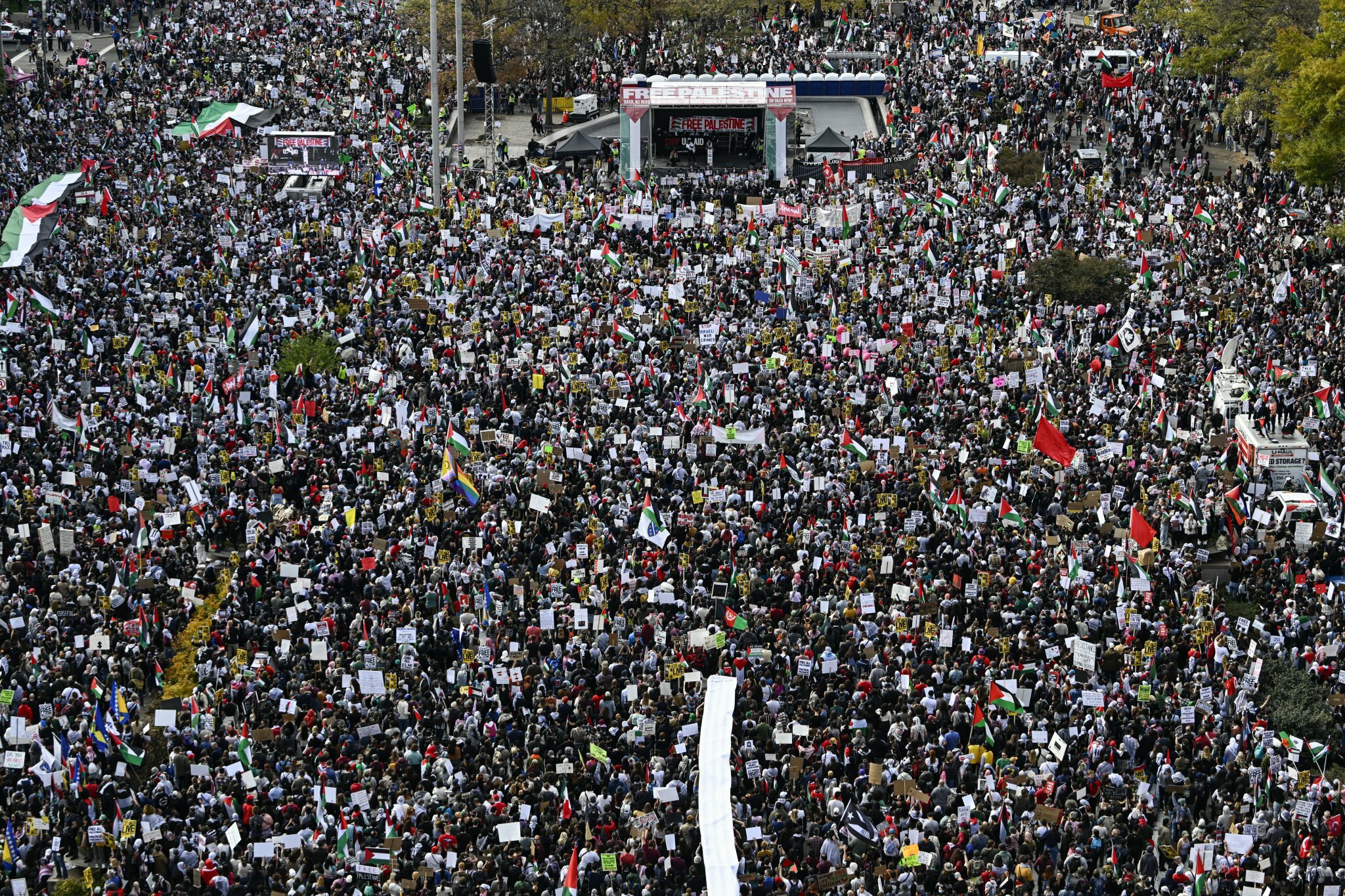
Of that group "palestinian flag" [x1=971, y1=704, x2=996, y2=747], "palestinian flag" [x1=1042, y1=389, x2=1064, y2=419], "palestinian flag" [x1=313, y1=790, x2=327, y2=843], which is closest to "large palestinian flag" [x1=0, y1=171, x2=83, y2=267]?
"palestinian flag" [x1=313, y1=790, x2=327, y2=843]

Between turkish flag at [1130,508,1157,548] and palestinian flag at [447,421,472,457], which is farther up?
palestinian flag at [447,421,472,457]

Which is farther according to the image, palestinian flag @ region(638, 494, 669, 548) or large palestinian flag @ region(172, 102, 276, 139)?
large palestinian flag @ region(172, 102, 276, 139)

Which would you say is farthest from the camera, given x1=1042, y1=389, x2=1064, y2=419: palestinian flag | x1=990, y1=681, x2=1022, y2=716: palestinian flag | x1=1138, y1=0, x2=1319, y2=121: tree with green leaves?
x1=1138, y1=0, x2=1319, y2=121: tree with green leaves

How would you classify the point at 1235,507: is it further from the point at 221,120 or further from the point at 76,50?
the point at 76,50

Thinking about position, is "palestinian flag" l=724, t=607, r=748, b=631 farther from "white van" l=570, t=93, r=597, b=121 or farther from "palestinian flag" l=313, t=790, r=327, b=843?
"white van" l=570, t=93, r=597, b=121

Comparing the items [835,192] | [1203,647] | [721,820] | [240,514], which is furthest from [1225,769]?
[835,192]

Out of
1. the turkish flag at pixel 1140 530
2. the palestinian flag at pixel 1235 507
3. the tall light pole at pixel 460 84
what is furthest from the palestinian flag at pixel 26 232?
the palestinian flag at pixel 1235 507

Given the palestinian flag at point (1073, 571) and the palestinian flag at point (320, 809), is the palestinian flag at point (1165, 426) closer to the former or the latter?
the palestinian flag at point (1073, 571)
